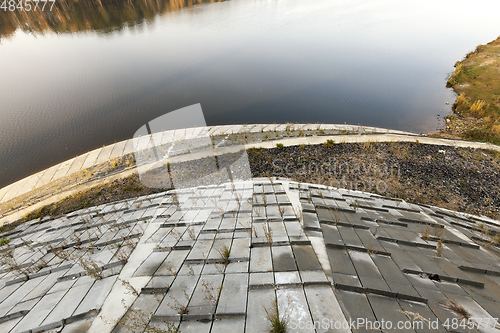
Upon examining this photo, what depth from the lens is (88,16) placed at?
5334 cm

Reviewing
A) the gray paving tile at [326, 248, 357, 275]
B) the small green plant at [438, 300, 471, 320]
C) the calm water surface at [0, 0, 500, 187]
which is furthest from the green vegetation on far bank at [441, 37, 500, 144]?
the gray paving tile at [326, 248, 357, 275]

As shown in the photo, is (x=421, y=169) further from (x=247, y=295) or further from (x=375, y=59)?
(x=375, y=59)

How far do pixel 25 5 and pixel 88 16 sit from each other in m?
28.0

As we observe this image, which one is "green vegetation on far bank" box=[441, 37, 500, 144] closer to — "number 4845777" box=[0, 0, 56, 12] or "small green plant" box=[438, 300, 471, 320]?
"small green plant" box=[438, 300, 471, 320]

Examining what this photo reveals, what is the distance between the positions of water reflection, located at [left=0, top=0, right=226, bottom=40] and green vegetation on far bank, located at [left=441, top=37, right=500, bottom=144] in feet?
195

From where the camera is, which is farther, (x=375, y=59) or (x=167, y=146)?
(x=375, y=59)

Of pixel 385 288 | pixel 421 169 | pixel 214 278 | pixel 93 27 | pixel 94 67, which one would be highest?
pixel 93 27

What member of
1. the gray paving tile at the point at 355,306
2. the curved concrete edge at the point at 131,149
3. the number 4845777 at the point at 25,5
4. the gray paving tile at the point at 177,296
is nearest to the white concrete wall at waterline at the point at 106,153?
the curved concrete edge at the point at 131,149

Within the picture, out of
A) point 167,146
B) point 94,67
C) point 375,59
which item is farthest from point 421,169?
point 94,67

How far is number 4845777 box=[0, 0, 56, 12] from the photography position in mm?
58781

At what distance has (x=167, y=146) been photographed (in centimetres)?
1528

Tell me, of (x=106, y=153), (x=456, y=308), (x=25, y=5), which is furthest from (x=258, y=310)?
(x=25, y=5)

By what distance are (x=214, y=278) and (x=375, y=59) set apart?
125ft

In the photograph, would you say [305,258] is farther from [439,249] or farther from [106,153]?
[106,153]
